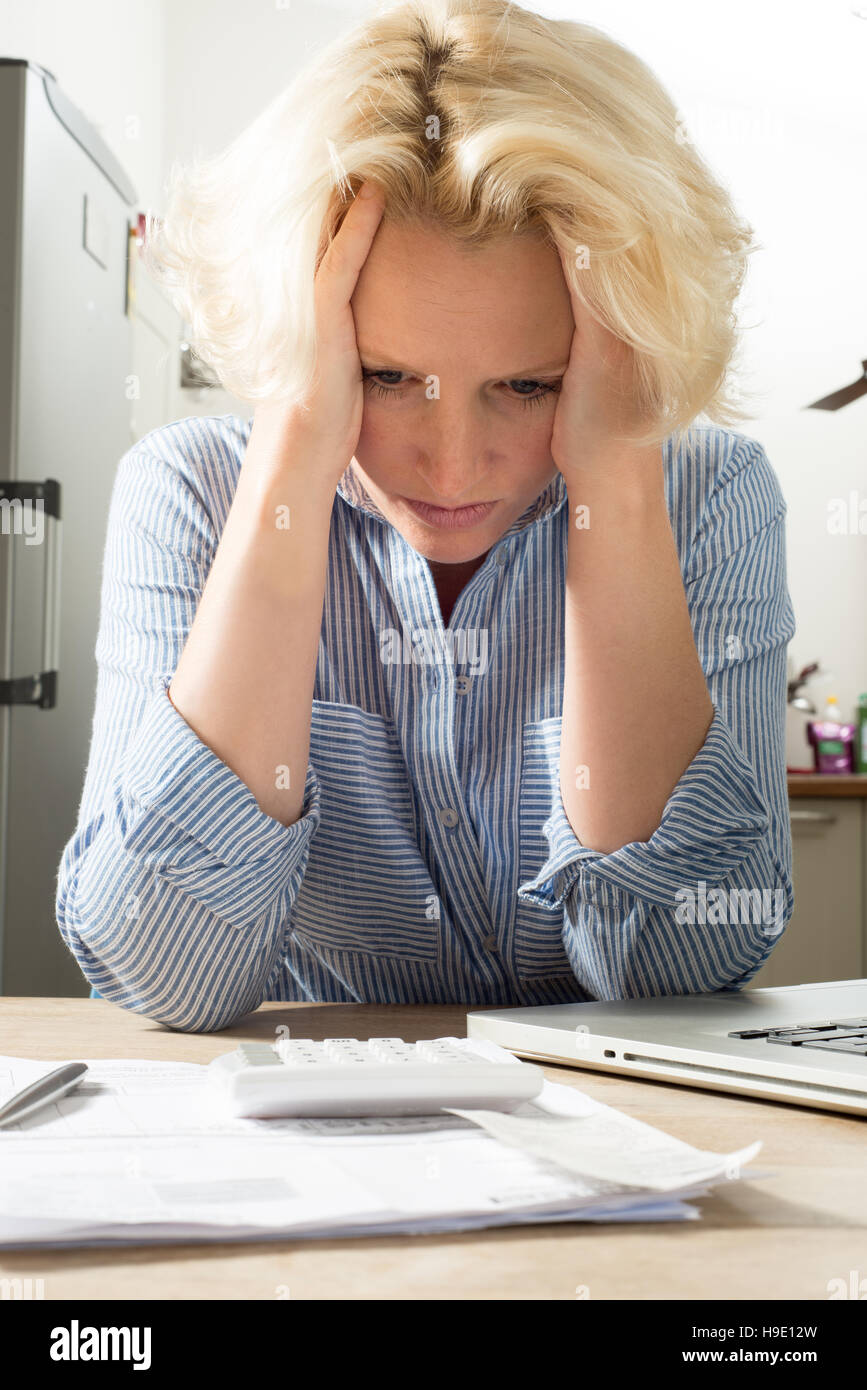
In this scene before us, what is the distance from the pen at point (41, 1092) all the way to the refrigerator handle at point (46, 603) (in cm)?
141

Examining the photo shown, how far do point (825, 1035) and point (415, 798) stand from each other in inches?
15.8

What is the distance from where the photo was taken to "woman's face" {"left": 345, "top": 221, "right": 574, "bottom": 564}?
0.83 metres

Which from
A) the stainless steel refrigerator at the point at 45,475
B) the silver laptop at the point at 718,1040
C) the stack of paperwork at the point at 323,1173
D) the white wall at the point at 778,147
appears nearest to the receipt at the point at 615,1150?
the stack of paperwork at the point at 323,1173

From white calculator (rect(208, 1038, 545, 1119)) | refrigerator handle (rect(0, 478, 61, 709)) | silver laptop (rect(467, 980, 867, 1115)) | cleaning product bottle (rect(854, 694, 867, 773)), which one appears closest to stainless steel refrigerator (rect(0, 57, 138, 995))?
refrigerator handle (rect(0, 478, 61, 709))

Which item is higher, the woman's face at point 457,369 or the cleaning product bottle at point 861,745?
the woman's face at point 457,369

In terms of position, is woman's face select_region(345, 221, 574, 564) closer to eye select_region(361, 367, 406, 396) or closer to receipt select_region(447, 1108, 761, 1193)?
eye select_region(361, 367, 406, 396)

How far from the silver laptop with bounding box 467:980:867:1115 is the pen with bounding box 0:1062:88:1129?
239mm

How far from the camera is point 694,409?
0.94 meters

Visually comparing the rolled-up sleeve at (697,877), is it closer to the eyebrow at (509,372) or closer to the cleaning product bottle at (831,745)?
the eyebrow at (509,372)

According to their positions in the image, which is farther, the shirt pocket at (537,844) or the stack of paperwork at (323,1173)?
the shirt pocket at (537,844)

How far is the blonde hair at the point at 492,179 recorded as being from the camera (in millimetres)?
839

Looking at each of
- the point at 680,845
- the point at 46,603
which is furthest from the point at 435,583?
the point at 46,603

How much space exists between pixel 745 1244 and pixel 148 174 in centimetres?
362
